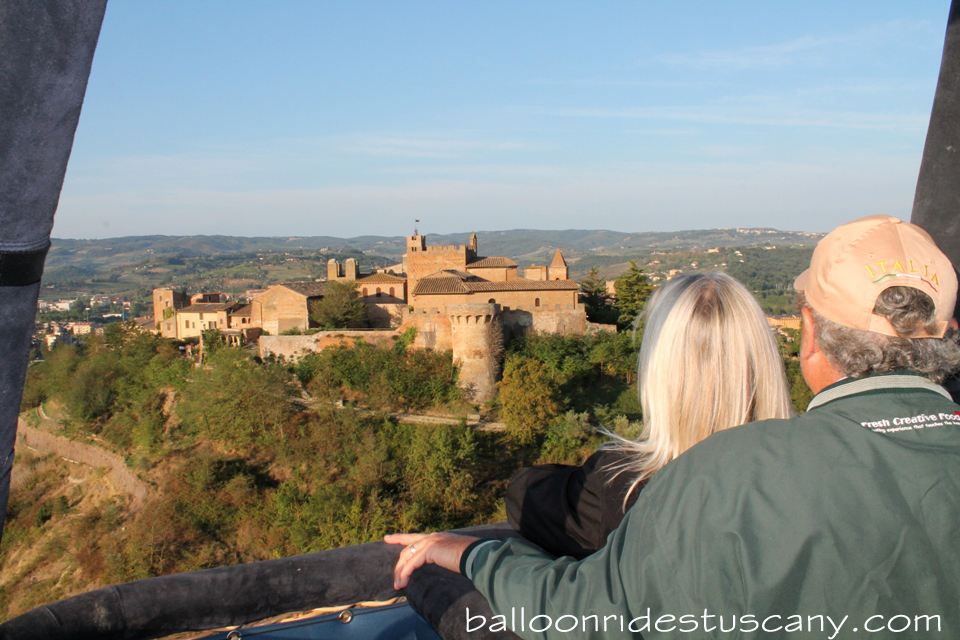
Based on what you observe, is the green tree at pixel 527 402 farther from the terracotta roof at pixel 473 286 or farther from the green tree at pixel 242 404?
the green tree at pixel 242 404

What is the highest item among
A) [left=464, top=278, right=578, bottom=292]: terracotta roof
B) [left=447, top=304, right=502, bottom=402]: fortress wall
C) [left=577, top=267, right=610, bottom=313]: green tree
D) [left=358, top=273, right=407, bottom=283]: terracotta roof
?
[left=358, top=273, right=407, bottom=283]: terracotta roof

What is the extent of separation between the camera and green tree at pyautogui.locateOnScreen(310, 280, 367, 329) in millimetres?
26703

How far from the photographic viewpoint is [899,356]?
151cm

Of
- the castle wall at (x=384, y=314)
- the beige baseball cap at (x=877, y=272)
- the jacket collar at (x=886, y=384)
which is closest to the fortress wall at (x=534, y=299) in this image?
the castle wall at (x=384, y=314)

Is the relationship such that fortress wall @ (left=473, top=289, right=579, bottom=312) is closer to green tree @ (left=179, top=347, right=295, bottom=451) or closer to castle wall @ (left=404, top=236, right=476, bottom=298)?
castle wall @ (left=404, top=236, right=476, bottom=298)

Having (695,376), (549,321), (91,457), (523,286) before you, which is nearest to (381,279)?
(523,286)

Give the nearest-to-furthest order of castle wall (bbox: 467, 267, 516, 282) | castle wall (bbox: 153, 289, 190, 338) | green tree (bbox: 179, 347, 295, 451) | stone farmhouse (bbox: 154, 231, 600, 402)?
green tree (bbox: 179, 347, 295, 451) < stone farmhouse (bbox: 154, 231, 600, 402) < castle wall (bbox: 467, 267, 516, 282) < castle wall (bbox: 153, 289, 190, 338)

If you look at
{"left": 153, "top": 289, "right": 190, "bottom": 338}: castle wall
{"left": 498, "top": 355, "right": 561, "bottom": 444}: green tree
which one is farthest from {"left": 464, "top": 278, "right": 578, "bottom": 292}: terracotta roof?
{"left": 153, "top": 289, "right": 190, "bottom": 338}: castle wall

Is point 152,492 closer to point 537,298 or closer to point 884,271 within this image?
point 537,298

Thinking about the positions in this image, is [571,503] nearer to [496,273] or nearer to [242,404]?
[242,404]

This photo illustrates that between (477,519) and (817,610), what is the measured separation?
58.3 ft

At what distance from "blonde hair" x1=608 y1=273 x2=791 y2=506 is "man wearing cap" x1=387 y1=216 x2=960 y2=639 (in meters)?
0.34

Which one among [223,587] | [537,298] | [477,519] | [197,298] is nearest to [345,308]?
[537,298]

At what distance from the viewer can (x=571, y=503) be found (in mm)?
2240
